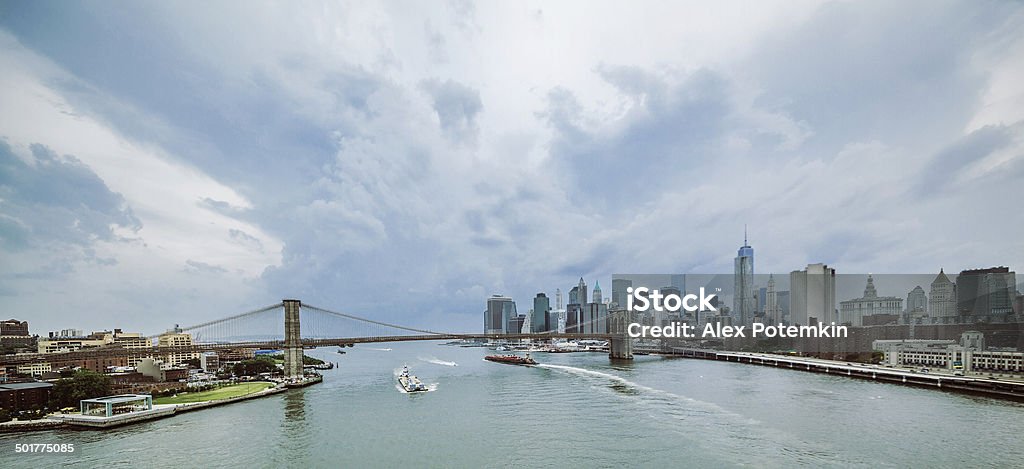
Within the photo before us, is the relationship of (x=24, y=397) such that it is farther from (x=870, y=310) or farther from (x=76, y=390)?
(x=870, y=310)

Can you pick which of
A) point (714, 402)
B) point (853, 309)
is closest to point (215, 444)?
point (714, 402)

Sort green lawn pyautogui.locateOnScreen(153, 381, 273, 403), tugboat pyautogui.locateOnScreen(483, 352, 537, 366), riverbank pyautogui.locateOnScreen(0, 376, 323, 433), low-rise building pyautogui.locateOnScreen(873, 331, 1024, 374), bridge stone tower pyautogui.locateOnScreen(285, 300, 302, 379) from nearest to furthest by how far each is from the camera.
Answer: riverbank pyautogui.locateOnScreen(0, 376, 323, 433), green lawn pyautogui.locateOnScreen(153, 381, 273, 403), bridge stone tower pyautogui.locateOnScreen(285, 300, 302, 379), low-rise building pyautogui.locateOnScreen(873, 331, 1024, 374), tugboat pyautogui.locateOnScreen(483, 352, 537, 366)

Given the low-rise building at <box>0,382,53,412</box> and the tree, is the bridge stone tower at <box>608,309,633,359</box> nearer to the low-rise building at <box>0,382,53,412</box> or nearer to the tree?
the tree

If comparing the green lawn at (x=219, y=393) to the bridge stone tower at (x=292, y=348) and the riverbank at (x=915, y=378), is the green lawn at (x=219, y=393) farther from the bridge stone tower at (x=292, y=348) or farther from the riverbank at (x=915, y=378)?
the riverbank at (x=915, y=378)

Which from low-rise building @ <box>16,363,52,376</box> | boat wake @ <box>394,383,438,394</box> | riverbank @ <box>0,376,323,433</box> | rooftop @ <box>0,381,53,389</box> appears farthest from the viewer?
low-rise building @ <box>16,363,52,376</box>

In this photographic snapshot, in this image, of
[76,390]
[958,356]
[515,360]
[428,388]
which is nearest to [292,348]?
[428,388]

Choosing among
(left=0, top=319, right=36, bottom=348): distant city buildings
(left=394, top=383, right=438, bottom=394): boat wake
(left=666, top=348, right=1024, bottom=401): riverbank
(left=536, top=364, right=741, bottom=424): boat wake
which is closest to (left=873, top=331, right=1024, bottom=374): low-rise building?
(left=666, top=348, right=1024, bottom=401): riverbank
